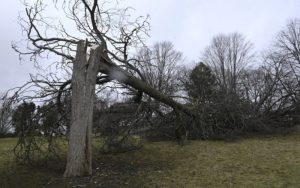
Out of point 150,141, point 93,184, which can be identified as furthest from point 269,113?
point 93,184

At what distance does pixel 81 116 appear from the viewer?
28.9 ft

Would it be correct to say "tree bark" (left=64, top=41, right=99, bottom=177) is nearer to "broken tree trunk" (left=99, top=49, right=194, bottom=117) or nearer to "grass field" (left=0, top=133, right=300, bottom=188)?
"grass field" (left=0, top=133, right=300, bottom=188)

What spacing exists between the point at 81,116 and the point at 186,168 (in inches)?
98.2

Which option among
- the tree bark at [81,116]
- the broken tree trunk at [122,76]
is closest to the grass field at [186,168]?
the tree bark at [81,116]

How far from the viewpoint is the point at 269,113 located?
1378cm

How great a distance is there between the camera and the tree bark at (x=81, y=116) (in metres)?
8.66

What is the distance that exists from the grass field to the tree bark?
0.32 meters

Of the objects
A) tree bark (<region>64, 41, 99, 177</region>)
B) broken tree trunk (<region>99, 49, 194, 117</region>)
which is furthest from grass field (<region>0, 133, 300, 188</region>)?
broken tree trunk (<region>99, 49, 194, 117</region>)

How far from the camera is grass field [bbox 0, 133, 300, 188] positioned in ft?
26.8

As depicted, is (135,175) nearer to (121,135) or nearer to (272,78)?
(121,135)

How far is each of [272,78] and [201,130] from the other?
378 centimetres

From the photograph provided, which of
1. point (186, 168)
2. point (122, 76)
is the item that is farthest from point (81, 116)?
point (186, 168)

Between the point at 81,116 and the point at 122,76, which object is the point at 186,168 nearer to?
the point at 81,116

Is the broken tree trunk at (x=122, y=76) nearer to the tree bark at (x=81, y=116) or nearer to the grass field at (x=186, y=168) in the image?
the tree bark at (x=81, y=116)
